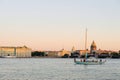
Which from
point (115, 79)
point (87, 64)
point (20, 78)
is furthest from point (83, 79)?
point (87, 64)

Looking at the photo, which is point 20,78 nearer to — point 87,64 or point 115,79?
point 115,79

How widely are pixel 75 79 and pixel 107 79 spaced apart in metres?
3.62

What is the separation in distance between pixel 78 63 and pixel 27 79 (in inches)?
1996

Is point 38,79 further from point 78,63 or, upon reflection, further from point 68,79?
point 78,63

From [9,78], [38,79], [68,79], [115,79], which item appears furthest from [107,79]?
[9,78]

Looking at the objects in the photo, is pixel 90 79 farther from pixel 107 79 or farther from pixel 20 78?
pixel 20 78

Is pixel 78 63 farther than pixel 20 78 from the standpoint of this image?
Yes

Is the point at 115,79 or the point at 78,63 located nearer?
the point at 115,79

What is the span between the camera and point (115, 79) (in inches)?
1786

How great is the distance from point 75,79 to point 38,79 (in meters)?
4.02

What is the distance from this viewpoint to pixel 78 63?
93625 millimetres

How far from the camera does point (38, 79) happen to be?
43.9 meters

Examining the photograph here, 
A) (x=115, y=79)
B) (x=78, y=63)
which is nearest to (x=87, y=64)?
(x=78, y=63)

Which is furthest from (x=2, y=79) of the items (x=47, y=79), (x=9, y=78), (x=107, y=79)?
(x=107, y=79)
